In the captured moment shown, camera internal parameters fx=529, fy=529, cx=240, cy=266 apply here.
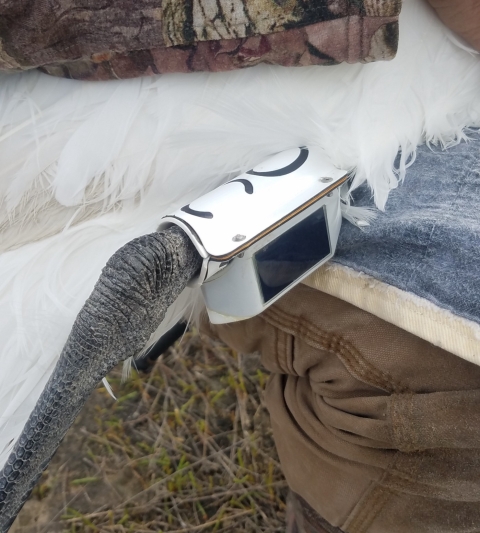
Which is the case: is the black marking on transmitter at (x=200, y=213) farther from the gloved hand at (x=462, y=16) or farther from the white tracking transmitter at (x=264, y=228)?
the gloved hand at (x=462, y=16)

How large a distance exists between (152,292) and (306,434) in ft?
0.81

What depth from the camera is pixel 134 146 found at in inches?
15.6

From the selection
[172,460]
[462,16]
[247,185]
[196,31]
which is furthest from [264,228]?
[172,460]

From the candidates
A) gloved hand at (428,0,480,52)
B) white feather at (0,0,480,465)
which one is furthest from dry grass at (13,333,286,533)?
gloved hand at (428,0,480,52)

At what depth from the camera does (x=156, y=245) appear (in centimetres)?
31

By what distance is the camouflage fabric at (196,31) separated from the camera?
350 millimetres

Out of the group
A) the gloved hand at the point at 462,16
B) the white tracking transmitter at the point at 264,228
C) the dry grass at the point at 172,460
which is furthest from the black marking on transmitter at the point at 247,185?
the dry grass at the point at 172,460

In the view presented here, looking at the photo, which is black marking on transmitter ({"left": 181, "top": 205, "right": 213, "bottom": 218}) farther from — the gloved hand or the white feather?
the gloved hand

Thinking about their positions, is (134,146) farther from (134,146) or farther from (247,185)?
(247,185)

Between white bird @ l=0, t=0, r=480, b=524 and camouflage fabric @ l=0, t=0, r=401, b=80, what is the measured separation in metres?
0.03

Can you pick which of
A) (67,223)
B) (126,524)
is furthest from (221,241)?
(126,524)

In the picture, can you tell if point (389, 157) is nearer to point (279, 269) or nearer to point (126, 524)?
point (279, 269)

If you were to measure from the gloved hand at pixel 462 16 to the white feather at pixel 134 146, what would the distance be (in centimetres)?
8

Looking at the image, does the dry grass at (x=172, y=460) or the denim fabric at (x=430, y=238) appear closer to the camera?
the denim fabric at (x=430, y=238)
